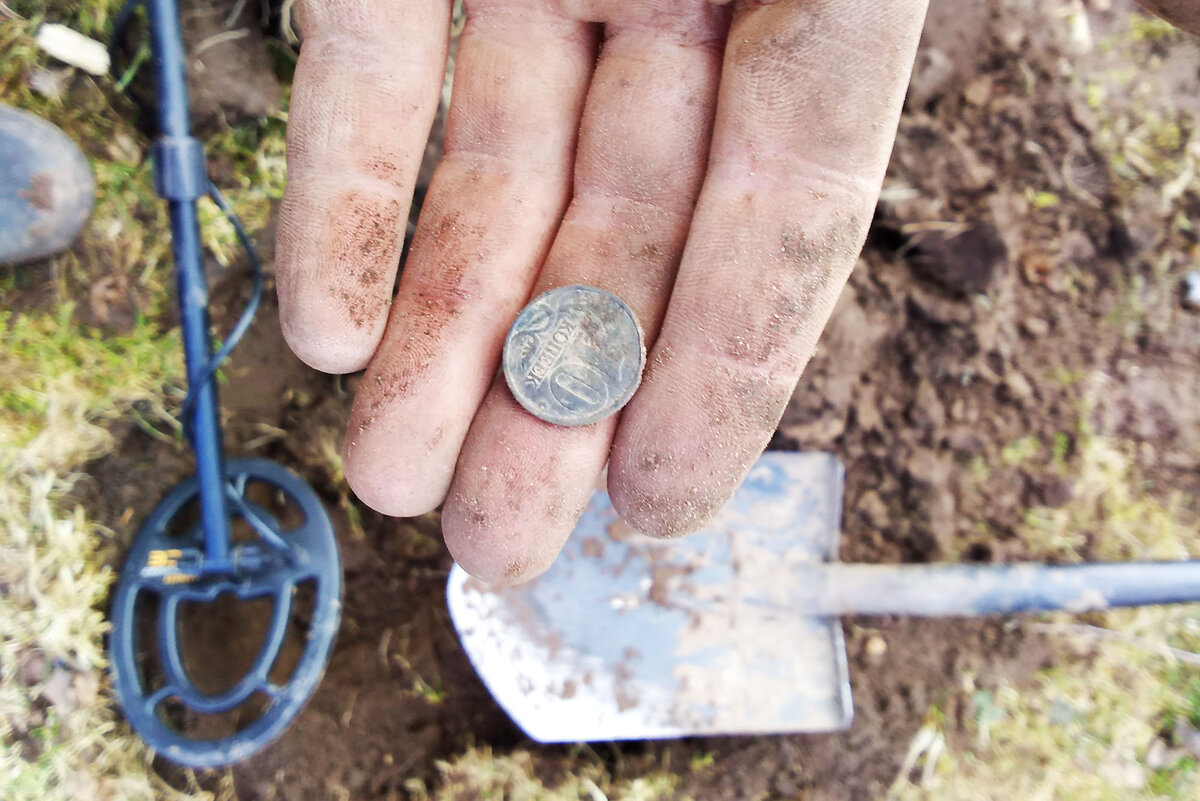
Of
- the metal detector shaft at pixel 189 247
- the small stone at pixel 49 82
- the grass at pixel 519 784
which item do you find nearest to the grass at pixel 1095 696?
the grass at pixel 519 784

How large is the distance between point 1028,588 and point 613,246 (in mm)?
1953

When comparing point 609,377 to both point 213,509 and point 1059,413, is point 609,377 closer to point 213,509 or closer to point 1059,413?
point 213,509

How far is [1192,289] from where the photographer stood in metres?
3.38

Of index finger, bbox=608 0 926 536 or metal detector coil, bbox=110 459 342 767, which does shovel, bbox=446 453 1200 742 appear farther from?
index finger, bbox=608 0 926 536

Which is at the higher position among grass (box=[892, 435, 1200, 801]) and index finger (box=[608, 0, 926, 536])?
index finger (box=[608, 0, 926, 536])

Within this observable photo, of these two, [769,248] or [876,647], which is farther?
[876,647]

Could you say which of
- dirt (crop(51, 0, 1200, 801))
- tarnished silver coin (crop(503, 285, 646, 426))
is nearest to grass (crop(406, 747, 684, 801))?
dirt (crop(51, 0, 1200, 801))

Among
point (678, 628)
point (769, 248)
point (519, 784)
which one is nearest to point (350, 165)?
point (769, 248)

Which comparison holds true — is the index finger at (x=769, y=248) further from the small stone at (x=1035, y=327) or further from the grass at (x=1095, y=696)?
the grass at (x=1095, y=696)

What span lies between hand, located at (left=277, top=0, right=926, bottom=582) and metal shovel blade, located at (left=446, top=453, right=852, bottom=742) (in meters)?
0.84

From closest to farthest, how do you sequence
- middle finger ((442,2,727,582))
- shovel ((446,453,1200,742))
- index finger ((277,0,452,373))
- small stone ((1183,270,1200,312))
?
index finger ((277,0,452,373)) → middle finger ((442,2,727,582)) → shovel ((446,453,1200,742)) → small stone ((1183,270,1200,312))

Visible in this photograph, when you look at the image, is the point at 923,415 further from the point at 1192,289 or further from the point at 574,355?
the point at 574,355

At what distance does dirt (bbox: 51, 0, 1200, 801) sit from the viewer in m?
3.12

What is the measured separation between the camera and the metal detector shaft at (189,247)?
252 cm
